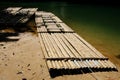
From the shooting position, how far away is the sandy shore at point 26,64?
851 cm

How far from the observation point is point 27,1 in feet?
154

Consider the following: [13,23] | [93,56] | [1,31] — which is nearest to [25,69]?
[93,56]

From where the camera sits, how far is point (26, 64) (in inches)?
376

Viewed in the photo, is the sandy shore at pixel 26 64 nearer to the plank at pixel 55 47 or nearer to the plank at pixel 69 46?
the plank at pixel 55 47

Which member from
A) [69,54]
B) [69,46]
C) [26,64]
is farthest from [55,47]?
[26,64]

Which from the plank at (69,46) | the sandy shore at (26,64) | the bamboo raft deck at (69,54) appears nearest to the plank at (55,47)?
the bamboo raft deck at (69,54)

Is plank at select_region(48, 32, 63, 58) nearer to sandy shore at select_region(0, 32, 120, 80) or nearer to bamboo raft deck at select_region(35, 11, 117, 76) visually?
bamboo raft deck at select_region(35, 11, 117, 76)

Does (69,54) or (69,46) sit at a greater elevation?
(69,54)

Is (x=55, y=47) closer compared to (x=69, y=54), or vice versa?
(x=69, y=54)

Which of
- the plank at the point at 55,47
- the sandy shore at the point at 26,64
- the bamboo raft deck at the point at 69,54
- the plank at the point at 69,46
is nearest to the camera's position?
the sandy shore at the point at 26,64

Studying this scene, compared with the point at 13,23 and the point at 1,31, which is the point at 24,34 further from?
the point at 13,23

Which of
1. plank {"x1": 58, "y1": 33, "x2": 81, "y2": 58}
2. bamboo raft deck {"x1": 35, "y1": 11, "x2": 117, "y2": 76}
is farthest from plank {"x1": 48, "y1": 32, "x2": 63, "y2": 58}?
plank {"x1": 58, "y1": 33, "x2": 81, "y2": 58}

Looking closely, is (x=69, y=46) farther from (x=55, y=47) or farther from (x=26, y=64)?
(x=26, y=64)

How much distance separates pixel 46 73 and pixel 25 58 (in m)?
1.90
